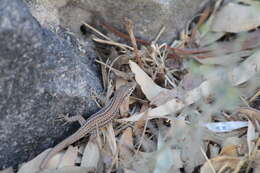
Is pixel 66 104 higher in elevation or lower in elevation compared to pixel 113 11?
lower

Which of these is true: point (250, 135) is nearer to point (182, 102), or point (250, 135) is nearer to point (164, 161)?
point (182, 102)

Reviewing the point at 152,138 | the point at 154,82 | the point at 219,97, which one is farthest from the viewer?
the point at 154,82

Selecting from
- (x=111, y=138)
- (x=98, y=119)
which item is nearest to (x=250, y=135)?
(x=111, y=138)

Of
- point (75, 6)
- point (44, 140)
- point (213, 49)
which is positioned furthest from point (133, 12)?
point (44, 140)

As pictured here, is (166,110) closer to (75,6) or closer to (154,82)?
(154,82)

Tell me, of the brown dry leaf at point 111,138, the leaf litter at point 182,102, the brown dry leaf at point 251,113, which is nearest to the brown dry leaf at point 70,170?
the leaf litter at point 182,102

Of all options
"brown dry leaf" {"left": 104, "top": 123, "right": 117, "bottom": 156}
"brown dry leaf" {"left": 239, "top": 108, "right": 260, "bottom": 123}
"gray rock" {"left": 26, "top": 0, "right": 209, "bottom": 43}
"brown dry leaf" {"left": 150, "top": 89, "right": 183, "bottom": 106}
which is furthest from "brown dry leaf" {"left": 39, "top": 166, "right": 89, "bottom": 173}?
"brown dry leaf" {"left": 239, "top": 108, "right": 260, "bottom": 123}
